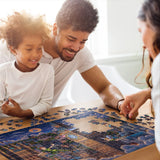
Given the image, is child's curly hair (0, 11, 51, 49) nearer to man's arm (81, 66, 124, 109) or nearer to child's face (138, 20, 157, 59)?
man's arm (81, 66, 124, 109)

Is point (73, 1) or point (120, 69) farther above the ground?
point (73, 1)

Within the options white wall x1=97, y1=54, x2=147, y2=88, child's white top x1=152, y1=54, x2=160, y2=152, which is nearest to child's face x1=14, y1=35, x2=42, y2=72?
child's white top x1=152, y1=54, x2=160, y2=152

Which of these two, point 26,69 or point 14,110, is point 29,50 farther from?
point 14,110

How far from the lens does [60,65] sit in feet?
8.18

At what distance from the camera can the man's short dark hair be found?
2156mm

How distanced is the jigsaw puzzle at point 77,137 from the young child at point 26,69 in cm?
17

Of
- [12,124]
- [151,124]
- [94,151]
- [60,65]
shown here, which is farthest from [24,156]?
[60,65]

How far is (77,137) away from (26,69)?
0.70 meters

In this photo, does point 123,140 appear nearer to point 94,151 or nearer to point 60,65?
point 94,151

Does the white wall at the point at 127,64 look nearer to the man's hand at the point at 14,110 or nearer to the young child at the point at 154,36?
the man's hand at the point at 14,110

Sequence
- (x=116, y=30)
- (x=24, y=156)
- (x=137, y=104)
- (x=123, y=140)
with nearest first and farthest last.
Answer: (x=24, y=156)
(x=123, y=140)
(x=137, y=104)
(x=116, y=30)

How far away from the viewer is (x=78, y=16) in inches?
85.7

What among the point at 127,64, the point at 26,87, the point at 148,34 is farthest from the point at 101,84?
the point at 127,64

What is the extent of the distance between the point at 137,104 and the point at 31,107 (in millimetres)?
705
